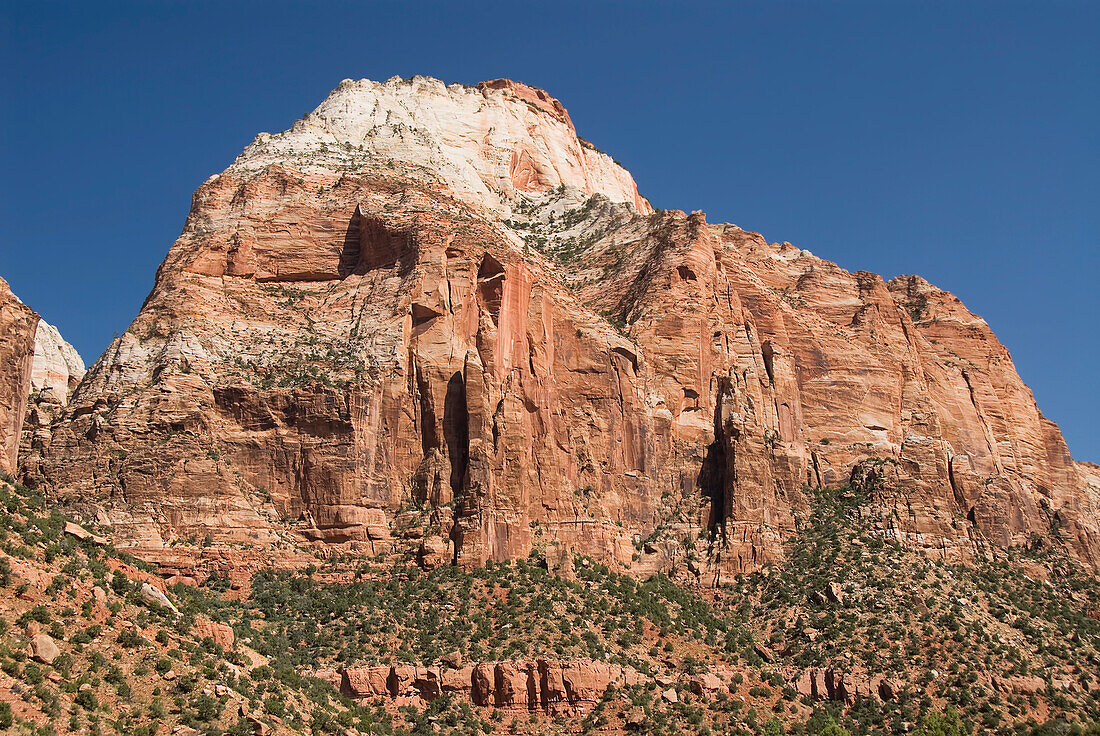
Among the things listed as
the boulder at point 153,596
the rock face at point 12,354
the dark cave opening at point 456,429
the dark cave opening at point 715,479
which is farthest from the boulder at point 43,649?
the dark cave opening at point 715,479

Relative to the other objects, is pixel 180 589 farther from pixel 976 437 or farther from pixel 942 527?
pixel 976 437

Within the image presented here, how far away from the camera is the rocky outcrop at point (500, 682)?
52.7m

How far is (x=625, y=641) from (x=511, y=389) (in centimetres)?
1608

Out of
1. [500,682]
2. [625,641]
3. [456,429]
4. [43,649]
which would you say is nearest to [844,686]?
[625,641]

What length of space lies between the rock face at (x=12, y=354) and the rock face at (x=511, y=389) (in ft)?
20.0

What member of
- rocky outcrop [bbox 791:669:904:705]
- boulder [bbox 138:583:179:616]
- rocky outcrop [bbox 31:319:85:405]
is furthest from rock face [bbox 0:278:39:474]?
rocky outcrop [bbox 791:669:904:705]

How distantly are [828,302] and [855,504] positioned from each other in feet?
64.9

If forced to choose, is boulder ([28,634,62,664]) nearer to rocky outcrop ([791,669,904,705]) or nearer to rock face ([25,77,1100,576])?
rock face ([25,77,1100,576])

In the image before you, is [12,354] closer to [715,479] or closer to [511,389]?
[511,389]

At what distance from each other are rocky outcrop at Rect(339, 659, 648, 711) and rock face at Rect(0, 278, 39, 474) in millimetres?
18804

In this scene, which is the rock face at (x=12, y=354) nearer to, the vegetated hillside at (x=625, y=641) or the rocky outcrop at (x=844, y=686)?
the vegetated hillside at (x=625, y=641)

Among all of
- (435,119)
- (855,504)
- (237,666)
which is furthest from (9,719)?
(435,119)

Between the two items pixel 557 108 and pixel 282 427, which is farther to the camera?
pixel 557 108

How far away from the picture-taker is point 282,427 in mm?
63812
